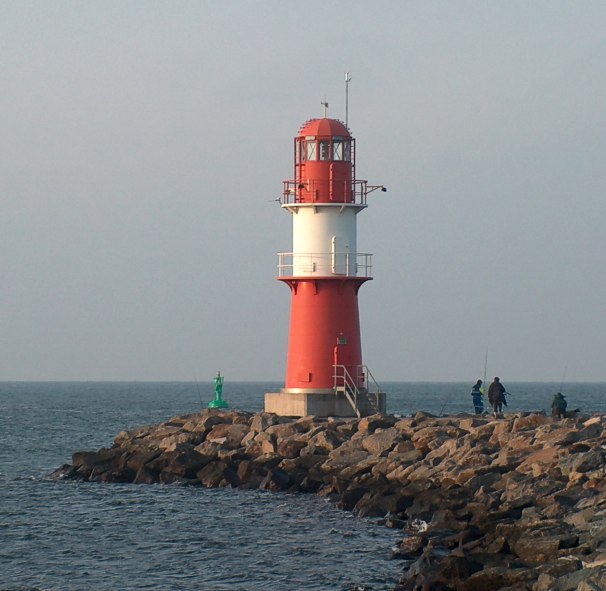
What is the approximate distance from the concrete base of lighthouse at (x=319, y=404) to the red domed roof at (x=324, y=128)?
599cm

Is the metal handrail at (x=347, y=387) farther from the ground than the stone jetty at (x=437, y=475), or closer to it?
farther from the ground

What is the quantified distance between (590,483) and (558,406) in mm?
7962

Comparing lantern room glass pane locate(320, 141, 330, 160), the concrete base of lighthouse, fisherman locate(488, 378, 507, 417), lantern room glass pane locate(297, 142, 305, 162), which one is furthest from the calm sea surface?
lantern room glass pane locate(320, 141, 330, 160)

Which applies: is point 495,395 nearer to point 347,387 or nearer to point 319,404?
point 347,387

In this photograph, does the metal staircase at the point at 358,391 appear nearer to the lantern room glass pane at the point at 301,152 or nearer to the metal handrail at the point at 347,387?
the metal handrail at the point at 347,387

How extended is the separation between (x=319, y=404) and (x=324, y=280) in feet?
9.38

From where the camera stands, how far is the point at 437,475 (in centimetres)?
2397

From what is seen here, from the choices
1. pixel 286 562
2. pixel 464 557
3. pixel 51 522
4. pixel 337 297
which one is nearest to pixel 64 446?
pixel 337 297

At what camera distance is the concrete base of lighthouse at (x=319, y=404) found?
30078mm

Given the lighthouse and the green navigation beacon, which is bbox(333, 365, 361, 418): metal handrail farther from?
the green navigation beacon

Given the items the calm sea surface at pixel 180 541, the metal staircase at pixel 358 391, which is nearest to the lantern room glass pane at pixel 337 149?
the metal staircase at pixel 358 391

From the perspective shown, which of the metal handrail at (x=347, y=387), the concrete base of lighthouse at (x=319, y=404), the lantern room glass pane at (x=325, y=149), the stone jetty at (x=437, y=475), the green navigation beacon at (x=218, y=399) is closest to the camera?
the stone jetty at (x=437, y=475)

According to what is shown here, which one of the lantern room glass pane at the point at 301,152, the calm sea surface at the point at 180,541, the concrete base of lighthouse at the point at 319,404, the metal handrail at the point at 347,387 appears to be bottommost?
the calm sea surface at the point at 180,541

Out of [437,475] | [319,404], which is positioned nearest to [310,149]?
[319,404]
